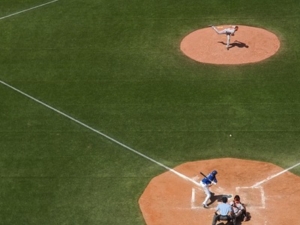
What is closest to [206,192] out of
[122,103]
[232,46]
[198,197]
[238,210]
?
[198,197]

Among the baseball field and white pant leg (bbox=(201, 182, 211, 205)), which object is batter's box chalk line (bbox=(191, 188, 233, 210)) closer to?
white pant leg (bbox=(201, 182, 211, 205))

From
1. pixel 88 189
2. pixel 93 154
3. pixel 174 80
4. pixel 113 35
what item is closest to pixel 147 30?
pixel 113 35

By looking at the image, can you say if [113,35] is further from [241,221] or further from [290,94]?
[241,221]

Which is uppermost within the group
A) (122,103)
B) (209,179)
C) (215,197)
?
(122,103)

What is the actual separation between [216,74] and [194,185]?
7184 millimetres

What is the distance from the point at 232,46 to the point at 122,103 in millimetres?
6079

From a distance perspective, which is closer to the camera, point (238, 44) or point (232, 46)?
point (232, 46)

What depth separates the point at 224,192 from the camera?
19625 mm

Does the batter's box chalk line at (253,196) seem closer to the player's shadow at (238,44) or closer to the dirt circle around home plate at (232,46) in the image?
the dirt circle around home plate at (232,46)

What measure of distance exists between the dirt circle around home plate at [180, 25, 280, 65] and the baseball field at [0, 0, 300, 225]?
0.39 m

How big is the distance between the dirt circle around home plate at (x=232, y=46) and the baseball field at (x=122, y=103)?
0.39 m

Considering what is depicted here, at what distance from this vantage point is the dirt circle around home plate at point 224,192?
18.7 metres

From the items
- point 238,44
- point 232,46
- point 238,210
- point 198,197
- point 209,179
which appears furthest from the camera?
point 238,44

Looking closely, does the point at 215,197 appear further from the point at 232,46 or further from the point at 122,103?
the point at 232,46
